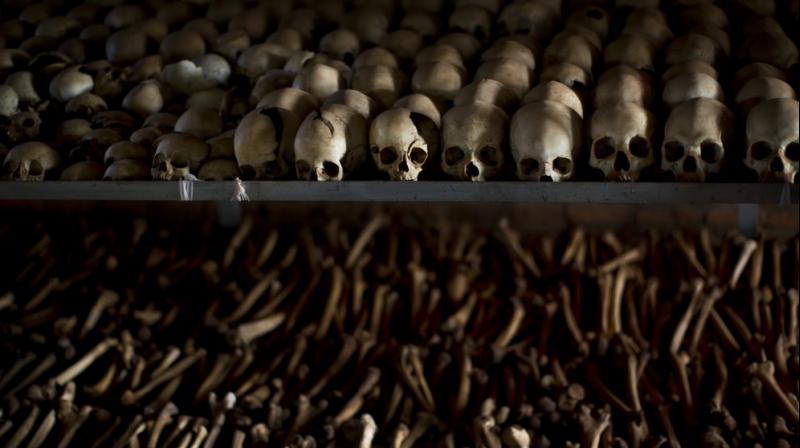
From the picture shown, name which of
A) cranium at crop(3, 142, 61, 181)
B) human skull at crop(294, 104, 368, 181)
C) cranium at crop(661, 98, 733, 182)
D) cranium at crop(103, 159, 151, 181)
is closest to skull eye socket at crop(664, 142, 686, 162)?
cranium at crop(661, 98, 733, 182)

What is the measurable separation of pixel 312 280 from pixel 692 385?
86 centimetres

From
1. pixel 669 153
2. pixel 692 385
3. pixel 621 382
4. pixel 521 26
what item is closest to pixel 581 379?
pixel 621 382

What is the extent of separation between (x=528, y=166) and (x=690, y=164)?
0.79ft

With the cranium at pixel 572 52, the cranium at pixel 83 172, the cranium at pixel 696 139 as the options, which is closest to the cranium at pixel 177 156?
the cranium at pixel 83 172

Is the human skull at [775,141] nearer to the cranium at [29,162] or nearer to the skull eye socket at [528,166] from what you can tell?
the skull eye socket at [528,166]

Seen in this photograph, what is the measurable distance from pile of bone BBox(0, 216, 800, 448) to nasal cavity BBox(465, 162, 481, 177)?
46cm

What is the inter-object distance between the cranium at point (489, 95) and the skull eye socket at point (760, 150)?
1.27 ft

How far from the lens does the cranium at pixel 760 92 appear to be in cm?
126

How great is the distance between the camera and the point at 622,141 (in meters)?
1.26

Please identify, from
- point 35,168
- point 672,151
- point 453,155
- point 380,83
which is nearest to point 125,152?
point 35,168

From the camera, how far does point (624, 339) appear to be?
172 centimetres

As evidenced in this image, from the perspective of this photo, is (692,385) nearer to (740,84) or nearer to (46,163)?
(740,84)

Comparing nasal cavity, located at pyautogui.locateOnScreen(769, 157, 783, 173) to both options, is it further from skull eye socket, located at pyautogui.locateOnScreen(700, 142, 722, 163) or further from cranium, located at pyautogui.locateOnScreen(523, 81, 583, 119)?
cranium, located at pyautogui.locateOnScreen(523, 81, 583, 119)

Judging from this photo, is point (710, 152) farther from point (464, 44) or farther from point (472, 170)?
point (464, 44)
